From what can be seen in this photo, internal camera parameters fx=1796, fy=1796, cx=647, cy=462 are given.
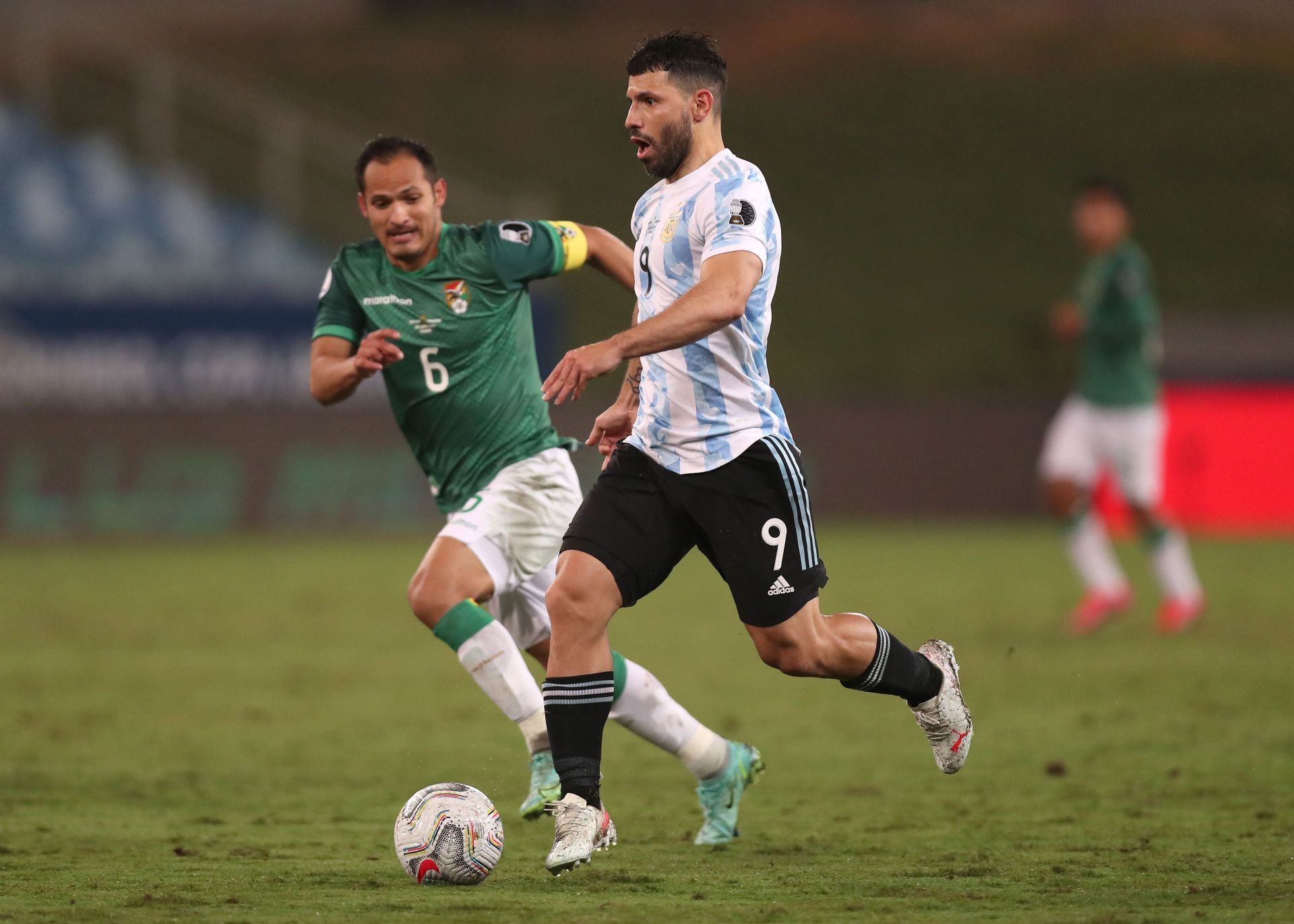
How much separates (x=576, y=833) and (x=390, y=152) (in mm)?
2449

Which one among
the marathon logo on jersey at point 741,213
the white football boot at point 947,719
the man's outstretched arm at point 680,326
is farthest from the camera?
the white football boot at point 947,719

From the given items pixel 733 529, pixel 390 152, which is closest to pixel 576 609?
pixel 733 529

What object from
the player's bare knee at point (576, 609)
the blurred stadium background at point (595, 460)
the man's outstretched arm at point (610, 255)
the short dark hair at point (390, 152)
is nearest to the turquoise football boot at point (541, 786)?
the blurred stadium background at point (595, 460)

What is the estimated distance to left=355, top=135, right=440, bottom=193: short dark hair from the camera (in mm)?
5969

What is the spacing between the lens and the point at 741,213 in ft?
16.0

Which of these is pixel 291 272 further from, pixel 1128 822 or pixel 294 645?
pixel 1128 822

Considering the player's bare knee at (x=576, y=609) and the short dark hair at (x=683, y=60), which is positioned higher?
the short dark hair at (x=683, y=60)

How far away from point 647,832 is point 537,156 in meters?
20.3

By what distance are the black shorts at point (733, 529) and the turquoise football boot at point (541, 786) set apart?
28.1 inches

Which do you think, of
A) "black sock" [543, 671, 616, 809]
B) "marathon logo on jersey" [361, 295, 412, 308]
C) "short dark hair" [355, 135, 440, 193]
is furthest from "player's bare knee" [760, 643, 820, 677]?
"short dark hair" [355, 135, 440, 193]

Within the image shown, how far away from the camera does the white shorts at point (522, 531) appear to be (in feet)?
19.2

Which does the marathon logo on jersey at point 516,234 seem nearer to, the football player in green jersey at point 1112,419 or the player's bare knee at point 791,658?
the player's bare knee at point 791,658

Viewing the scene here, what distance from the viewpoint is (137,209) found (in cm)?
1988

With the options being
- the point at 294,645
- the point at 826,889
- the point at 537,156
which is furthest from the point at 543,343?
the point at 826,889
